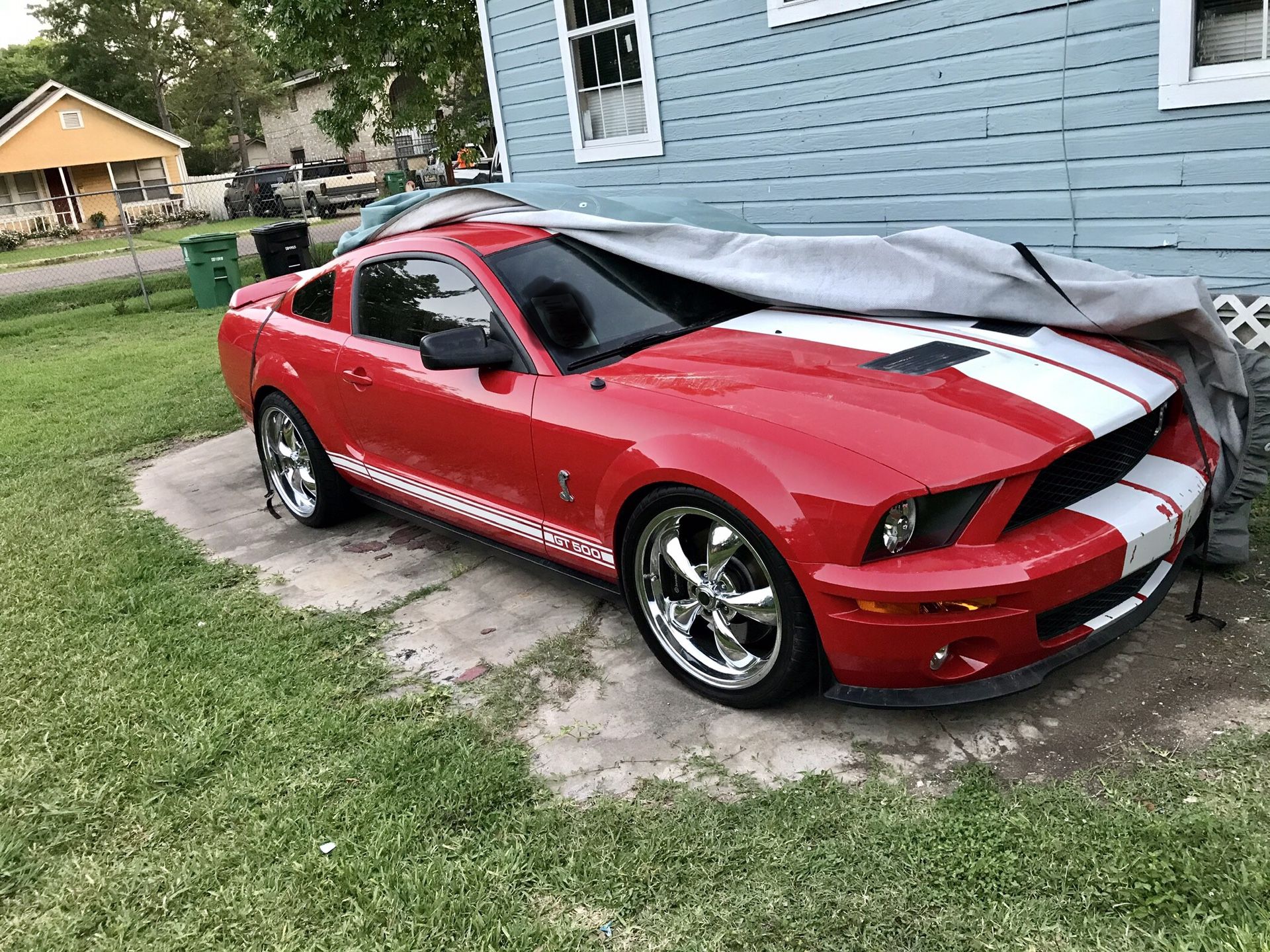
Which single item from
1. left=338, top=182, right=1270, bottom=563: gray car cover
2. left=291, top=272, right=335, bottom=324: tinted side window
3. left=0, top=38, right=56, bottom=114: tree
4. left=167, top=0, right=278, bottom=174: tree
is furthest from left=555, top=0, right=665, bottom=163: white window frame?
left=0, top=38, right=56, bottom=114: tree

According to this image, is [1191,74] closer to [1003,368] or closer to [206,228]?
[1003,368]

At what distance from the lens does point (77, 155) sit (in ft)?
157

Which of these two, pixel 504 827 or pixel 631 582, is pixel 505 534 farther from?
pixel 504 827

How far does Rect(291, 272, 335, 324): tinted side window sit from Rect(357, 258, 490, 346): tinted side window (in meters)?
0.26

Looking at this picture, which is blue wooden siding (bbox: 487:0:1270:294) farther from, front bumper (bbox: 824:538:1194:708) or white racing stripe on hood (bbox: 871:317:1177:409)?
front bumper (bbox: 824:538:1194:708)

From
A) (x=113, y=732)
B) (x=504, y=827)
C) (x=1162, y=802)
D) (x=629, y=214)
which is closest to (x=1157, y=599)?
(x=1162, y=802)

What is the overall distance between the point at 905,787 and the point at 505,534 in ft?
6.18

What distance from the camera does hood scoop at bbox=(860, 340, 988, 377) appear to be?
338 centimetres

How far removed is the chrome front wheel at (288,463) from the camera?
5316mm

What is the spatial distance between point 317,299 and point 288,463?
969 mm

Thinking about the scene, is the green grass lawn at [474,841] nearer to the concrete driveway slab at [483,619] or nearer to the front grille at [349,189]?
the concrete driveway slab at [483,619]

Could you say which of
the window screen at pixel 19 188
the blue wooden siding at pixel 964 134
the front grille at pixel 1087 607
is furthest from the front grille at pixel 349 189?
the front grille at pixel 1087 607

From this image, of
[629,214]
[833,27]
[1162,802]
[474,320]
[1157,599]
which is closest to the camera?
[1162,802]

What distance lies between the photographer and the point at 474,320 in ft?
13.4
